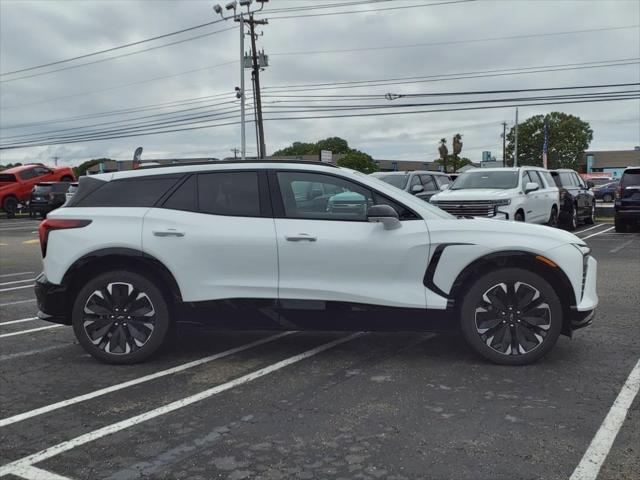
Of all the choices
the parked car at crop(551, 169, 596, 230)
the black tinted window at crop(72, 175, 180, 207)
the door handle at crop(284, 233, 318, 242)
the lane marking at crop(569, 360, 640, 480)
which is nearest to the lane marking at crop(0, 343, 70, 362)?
the black tinted window at crop(72, 175, 180, 207)

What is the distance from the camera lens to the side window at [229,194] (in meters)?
5.15

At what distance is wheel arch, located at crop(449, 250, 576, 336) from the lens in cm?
482

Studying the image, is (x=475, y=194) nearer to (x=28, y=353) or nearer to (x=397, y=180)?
(x=397, y=180)

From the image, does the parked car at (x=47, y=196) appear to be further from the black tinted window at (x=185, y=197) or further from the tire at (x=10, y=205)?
the black tinted window at (x=185, y=197)

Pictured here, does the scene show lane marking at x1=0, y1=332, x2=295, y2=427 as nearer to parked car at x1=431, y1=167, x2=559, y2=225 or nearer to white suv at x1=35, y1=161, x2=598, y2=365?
white suv at x1=35, y1=161, x2=598, y2=365

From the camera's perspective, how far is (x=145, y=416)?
4.01 m

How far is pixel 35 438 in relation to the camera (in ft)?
→ 12.1

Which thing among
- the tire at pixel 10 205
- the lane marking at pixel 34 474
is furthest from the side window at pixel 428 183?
the tire at pixel 10 205

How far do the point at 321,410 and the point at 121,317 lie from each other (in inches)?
80.8

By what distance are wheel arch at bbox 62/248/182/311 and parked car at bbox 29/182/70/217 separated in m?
26.0

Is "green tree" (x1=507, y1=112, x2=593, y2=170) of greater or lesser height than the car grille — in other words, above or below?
above

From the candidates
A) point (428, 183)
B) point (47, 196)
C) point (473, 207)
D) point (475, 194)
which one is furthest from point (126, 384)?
point (47, 196)

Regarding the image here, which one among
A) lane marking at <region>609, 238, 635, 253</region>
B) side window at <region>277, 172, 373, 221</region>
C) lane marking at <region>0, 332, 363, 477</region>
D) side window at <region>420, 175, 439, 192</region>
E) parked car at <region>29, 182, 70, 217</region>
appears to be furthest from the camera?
parked car at <region>29, 182, 70, 217</region>

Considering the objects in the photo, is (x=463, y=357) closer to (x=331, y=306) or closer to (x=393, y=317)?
(x=393, y=317)
